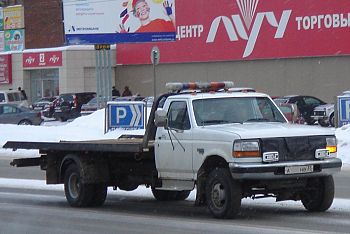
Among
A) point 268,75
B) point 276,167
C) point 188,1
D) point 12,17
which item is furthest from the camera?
point 12,17

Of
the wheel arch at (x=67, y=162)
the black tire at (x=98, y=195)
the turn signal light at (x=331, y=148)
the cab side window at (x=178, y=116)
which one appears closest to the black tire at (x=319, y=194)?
the turn signal light at (x=331, y=148)

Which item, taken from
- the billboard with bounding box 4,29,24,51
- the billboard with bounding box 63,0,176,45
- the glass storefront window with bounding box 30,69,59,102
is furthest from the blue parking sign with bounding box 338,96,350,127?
the billboard with bounding box 4,29,24,51

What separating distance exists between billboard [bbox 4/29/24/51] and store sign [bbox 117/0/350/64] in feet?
58.0

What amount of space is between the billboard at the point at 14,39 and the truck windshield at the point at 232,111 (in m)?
60.4

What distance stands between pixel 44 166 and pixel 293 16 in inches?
1395

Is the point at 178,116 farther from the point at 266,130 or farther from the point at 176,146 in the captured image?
the point at 266,130

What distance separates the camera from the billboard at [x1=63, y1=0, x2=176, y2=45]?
2002 inches

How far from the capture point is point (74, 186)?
1523cm

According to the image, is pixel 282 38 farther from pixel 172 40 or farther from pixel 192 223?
pixel 192 223

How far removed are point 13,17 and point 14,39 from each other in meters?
1.91

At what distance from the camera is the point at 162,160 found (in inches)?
530

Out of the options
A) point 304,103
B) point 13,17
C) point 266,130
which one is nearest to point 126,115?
point 304,103

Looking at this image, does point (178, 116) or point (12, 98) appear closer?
point (178, 116)

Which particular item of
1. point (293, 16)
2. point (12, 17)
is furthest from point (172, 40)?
point (12, 17)
